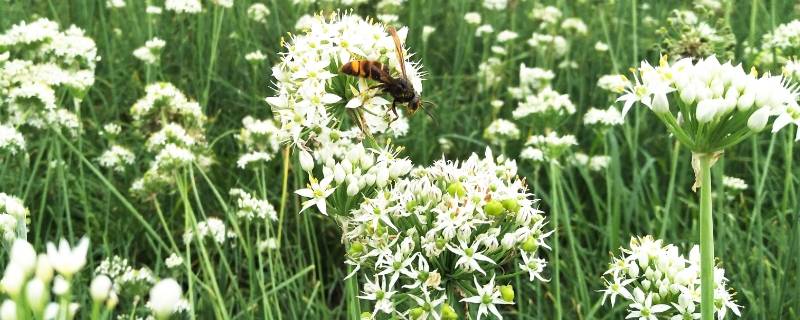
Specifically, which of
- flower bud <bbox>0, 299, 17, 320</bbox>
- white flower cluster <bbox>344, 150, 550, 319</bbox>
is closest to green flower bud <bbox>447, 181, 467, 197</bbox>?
white flower cluster <bbox>344, 150, 550, 319</bbox>

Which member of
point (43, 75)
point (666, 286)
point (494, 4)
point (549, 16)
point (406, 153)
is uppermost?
point (494, 4)

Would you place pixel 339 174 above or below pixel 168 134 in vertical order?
below

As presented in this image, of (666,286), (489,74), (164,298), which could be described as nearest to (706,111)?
(666,286)

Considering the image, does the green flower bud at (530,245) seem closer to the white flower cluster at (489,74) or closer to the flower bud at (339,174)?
the flower bud at (339,174)

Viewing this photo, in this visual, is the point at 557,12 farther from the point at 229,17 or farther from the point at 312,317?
the point at 312,317

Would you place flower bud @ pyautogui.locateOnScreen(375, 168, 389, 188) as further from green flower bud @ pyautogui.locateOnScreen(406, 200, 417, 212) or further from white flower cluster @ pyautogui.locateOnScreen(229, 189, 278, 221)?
white flower cluster @ pyautogui.locateOnScreen(229, 189, 278, 221)

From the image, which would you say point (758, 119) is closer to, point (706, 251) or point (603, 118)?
point (706, 251)
